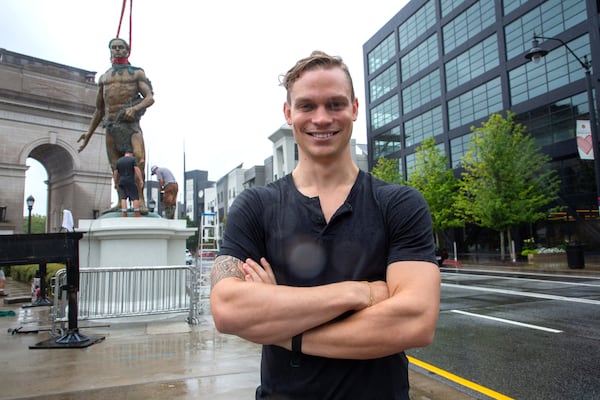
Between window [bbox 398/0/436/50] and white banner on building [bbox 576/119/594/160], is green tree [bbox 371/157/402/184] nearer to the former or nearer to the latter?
window [bbox 398/0/436/50]

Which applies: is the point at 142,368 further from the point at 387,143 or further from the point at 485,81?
the point at 387,143

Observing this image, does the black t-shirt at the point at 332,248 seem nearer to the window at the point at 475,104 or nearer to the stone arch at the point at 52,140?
the stone arch at the point at 52,140

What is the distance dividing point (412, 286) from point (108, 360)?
5.16 m

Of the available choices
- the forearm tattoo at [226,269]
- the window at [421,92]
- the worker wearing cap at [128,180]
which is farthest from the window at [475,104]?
the forearm tattoo at [226,269]

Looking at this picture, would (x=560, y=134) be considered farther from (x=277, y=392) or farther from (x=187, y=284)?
(x=277, y=392)

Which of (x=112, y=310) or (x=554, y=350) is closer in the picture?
(x=554, y=350)

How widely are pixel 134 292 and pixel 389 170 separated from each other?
35.3 m

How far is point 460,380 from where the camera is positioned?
4859 mm

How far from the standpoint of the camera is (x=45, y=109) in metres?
32.4

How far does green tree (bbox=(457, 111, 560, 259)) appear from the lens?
1029 inches

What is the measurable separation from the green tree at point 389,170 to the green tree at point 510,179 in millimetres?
12655

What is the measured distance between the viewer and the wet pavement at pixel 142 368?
431 cm

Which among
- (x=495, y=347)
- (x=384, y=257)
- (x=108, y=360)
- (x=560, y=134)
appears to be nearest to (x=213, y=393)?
(x=108, y=360)

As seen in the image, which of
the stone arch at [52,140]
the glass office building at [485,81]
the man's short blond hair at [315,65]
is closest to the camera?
the man's short blond hair at [315,65]
